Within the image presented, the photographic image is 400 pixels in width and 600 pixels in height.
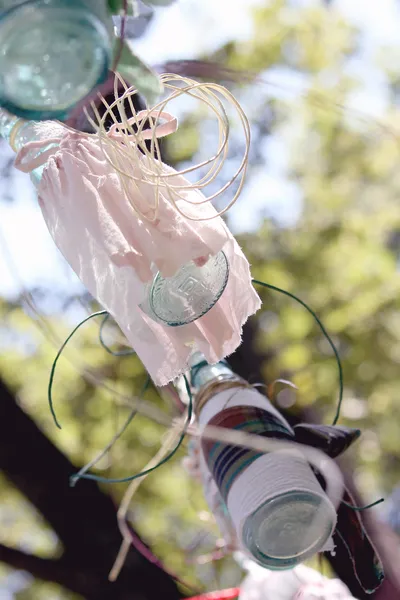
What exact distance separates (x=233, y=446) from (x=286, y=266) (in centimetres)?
139

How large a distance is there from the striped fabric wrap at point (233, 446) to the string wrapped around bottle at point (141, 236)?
0.15 meters

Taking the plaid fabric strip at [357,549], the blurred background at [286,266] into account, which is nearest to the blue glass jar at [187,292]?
the plaid fabric strip at [357,549]

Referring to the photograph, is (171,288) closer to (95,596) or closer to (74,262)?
(74,262)

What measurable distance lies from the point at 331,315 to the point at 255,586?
3.97 feet

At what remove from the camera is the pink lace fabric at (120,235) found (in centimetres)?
64

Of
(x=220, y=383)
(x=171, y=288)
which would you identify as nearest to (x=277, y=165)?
(x=220, y=383)

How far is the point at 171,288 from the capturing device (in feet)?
2.26

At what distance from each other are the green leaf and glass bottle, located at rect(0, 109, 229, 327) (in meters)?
0.20

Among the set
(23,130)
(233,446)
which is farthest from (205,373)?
(23,130)

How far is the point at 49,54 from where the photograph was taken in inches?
18.2

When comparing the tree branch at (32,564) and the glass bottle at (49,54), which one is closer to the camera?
the glass bottle at (49,54)

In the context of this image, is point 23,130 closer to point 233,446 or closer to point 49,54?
point 49,54

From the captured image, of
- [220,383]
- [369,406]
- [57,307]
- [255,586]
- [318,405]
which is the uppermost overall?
[220,383]

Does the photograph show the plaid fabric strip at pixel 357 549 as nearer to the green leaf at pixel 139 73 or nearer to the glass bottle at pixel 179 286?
the glass bottle at pixel 179 286
